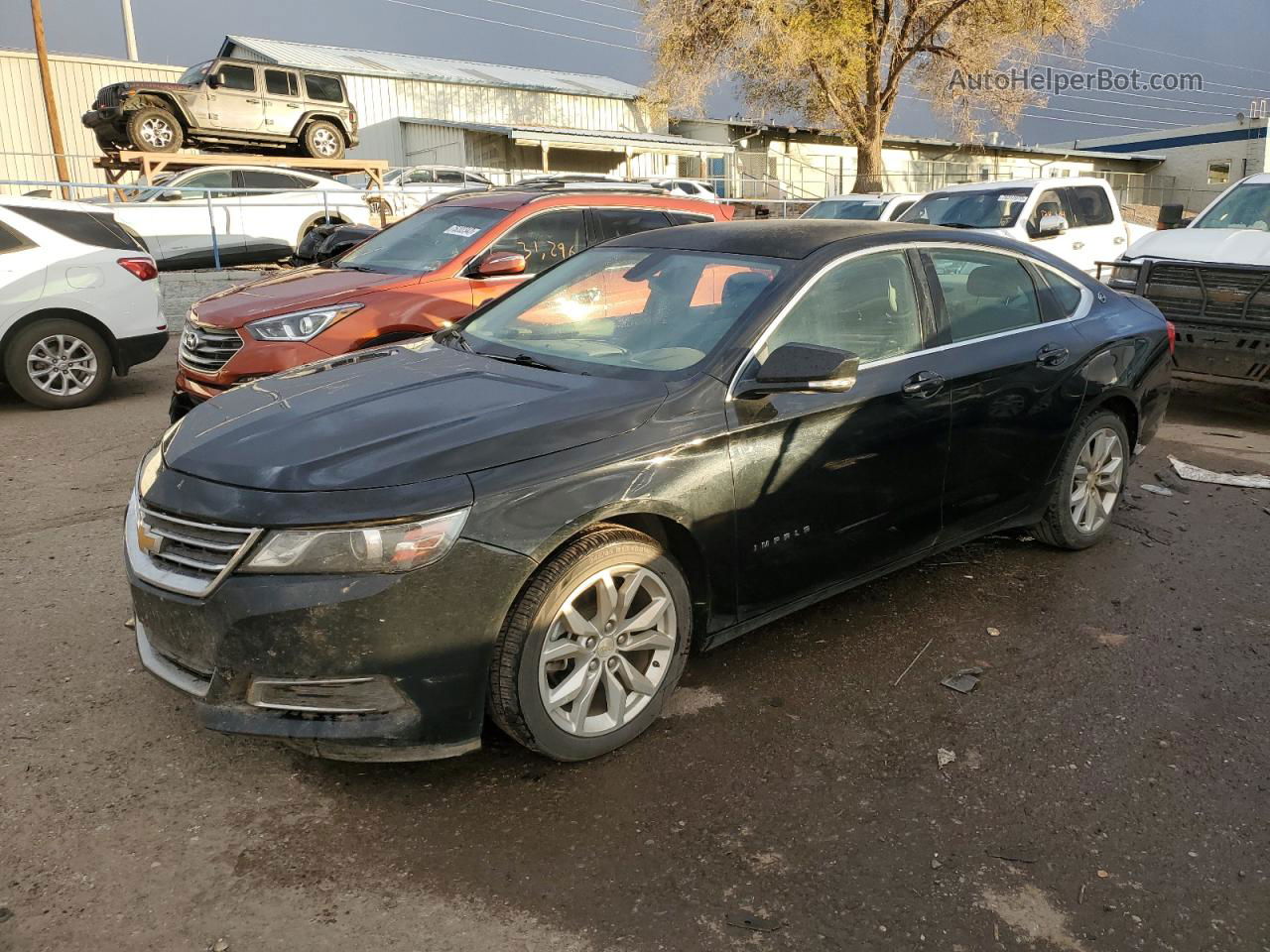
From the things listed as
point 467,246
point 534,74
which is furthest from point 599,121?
point 467,246

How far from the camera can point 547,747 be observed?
3021 millimetres

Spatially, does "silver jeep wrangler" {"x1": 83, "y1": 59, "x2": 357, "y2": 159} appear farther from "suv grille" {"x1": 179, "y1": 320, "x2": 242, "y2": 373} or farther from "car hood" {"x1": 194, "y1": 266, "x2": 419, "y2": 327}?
"suv grille" {"x1": 179, "y1": 320, "x2": 242, "y2": 373}

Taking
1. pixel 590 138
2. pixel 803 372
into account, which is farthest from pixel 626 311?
pixel 590 138

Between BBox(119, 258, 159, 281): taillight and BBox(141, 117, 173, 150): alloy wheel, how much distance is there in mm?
14124

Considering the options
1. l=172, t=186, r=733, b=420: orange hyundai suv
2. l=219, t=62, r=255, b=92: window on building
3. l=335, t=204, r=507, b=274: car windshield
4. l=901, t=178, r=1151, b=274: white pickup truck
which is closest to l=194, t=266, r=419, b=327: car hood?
l=172, t=186, r=733, b=420: orange hyundai suv

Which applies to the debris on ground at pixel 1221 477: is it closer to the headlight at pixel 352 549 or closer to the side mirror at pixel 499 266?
the side mirror at pixel 499 266

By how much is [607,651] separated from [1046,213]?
11.0 meters

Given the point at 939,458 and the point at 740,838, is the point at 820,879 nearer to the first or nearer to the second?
the point at 740,838

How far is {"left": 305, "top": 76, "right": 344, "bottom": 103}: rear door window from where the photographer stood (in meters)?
23.6

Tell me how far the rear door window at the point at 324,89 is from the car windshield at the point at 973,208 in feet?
54.0

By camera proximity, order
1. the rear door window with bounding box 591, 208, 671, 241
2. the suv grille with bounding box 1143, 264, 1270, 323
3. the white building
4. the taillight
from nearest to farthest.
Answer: the suv grille with bounding box 1143, 264, 1270, 323
the rear door window with bounding box 591, 208, 671, 241
the taillight
the white building

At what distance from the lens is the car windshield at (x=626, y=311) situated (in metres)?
3.63

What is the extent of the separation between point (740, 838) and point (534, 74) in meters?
45.6

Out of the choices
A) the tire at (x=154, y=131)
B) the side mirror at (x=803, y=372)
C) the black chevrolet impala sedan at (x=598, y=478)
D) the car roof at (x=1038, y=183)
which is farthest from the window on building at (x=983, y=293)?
the tire at (x=154, y=131)
